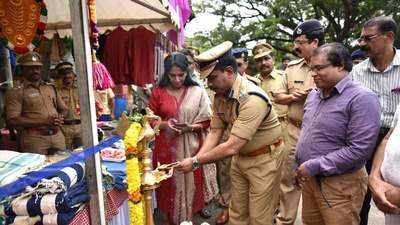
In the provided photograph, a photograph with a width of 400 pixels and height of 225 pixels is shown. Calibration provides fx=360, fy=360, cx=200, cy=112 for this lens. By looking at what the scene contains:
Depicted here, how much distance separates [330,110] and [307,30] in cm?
118

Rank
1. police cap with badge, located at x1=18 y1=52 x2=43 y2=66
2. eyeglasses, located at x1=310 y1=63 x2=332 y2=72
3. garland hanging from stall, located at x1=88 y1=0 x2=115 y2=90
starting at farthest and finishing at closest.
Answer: police cap with badge, located at x1=18 y1=52 x2=43 y2=66, garland hanging from stall, located at x1=88 y1=0 x2=115 y2=90, eyeglasses, located at x1=310 y1=63 x2=332 y2=72

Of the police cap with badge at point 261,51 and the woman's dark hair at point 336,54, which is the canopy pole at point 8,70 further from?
Answer: the woman's dark hair at point 336,54

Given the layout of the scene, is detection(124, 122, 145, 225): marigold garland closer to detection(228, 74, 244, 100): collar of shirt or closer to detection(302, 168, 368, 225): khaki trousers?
detection(228, 74, 244, 100): collar of shirt

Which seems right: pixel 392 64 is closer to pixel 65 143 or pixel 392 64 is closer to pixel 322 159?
pixel 322 159

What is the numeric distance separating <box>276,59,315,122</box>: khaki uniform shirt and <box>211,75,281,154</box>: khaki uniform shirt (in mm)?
728

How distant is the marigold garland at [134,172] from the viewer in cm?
209

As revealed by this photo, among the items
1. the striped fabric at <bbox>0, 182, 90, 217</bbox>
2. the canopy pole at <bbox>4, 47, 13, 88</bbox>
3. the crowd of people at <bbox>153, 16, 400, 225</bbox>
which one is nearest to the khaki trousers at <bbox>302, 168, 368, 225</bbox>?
the crowd of people at <bbox>153, 16, 400, 225</bbox>

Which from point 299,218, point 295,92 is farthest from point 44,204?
point 299,218

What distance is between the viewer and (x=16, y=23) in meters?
3.31

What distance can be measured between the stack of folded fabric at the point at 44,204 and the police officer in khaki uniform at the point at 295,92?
93.2 inches

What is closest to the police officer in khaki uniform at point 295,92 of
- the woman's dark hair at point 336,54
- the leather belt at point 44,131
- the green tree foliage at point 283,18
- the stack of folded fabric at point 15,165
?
the woman's dark hair at point 336,54

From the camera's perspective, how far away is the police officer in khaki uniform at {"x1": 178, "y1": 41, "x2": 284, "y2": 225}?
8.96ft

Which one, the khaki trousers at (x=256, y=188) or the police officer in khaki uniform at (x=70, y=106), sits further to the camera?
the police officer in khaki uniform at (x=70, y=106)

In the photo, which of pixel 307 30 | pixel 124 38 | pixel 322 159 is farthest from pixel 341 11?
pixel 322 159
